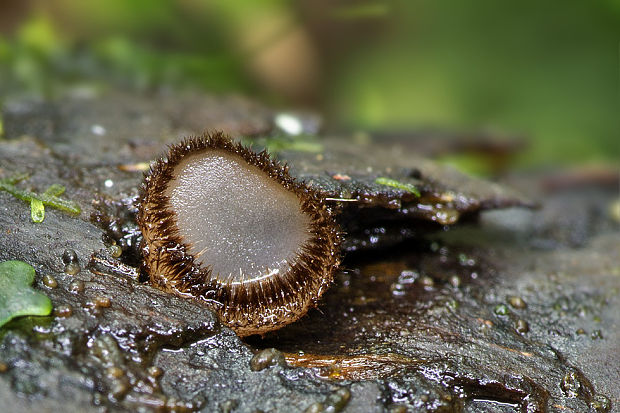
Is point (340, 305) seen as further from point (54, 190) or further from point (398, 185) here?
point (54, 190)

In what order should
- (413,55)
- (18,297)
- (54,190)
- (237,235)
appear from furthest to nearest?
(413,55) < (54,190) < (237,235) < (18,297)

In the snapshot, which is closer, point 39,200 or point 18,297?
point 18,297

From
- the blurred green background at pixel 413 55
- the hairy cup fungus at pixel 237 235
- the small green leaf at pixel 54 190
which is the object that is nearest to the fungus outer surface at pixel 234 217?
the hairy cup fungus at pixel 237 235

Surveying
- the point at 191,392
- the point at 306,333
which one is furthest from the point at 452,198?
the point at 191,392

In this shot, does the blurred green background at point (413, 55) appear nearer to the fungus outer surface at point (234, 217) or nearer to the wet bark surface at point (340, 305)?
the wet bark surface at point (340, 305)

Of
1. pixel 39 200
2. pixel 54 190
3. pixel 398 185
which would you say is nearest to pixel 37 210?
pixel 39 200

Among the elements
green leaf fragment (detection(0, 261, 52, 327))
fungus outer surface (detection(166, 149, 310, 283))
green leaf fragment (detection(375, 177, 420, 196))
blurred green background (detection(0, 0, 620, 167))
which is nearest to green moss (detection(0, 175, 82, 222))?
green leaf fragment (detection(0, 261, 52, 327))

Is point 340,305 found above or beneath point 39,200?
beneath
